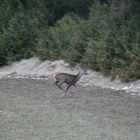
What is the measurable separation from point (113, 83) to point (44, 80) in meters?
2.84

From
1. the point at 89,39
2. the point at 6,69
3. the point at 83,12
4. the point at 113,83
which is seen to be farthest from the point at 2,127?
the point at 83,12

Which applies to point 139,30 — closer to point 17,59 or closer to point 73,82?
point 73,82

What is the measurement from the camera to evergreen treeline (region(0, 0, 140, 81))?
22000 mm

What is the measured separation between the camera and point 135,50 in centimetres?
2114

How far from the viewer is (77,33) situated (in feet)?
81.6

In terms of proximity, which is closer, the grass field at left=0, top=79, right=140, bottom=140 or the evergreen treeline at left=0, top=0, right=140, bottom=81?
the grass field at left=0, top=79, right=140, bottom=140

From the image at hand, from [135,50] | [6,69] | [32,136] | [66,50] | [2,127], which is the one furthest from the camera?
[6,69]

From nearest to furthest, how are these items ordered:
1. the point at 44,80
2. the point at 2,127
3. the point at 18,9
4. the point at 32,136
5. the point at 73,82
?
the point at 32,136
the point at 2,127
the point at 73,82
the point at 44,80
the point at 18,9

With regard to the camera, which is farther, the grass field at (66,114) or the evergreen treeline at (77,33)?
the evergreen treeline at (77,33)

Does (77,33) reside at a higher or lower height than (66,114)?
higher

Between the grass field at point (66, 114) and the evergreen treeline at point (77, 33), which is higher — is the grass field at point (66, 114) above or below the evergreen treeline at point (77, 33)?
below

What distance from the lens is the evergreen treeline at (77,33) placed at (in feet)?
72.2

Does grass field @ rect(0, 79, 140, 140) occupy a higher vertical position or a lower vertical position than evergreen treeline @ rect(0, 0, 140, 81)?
lower

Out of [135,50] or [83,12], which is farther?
[83,12]
